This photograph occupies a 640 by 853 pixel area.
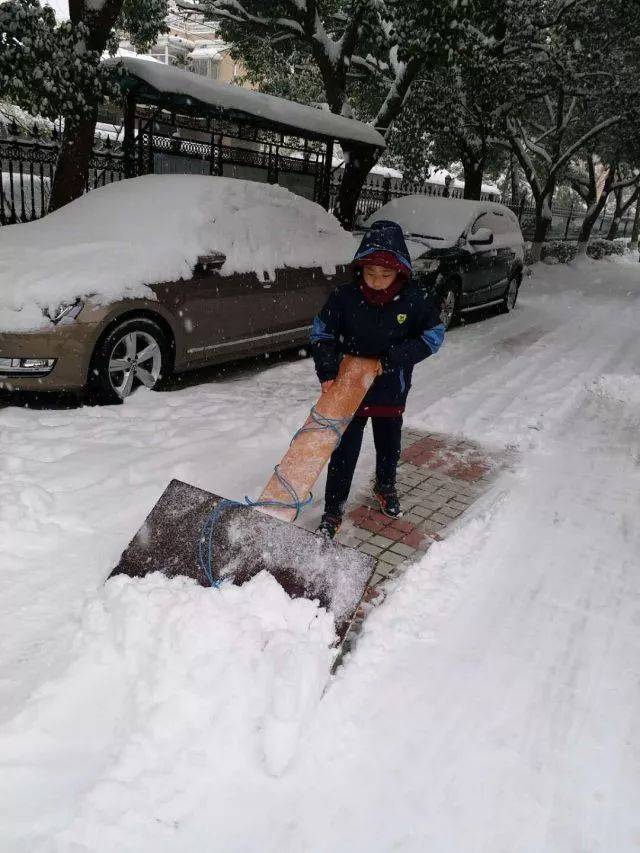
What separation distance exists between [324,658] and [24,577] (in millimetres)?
1490

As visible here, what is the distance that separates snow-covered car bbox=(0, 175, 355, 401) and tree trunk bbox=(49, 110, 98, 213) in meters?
2.31

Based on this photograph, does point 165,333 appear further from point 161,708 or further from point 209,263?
point 161,708

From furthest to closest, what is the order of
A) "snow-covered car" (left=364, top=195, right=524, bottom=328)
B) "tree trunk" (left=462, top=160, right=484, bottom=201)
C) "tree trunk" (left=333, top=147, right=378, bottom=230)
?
"tree trunk" (left=462, top=160, right=484, bottom=201) < "tree trunk" (left=333, top=147, right=378, bottom=230) < "snow-covered car" (left=364, top=195, right=524, bottom=328)

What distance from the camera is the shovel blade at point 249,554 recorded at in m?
2.54

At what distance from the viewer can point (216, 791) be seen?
2.02 metres

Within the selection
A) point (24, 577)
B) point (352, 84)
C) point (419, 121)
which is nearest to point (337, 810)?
point (24, 577)

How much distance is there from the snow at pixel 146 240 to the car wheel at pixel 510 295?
476 centimetres

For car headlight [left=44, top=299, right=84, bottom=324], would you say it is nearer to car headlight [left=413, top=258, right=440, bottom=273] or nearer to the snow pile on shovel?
the snow pile on shovel

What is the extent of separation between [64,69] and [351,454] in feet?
19.5

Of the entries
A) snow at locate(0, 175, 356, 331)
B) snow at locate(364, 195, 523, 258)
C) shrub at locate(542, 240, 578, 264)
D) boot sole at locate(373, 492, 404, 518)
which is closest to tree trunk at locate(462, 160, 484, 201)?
shrub at locate(542, 240, 578, 264)

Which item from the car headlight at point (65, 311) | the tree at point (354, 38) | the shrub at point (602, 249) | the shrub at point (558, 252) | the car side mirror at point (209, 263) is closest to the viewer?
the car headlight at point (65, 311)

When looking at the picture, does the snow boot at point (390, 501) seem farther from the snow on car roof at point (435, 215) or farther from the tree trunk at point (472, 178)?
the tree trunk at point (472, 178)

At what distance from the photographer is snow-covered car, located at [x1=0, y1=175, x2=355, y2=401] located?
181 inches

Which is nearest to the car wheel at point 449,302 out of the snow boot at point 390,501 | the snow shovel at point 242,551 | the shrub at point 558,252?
the snow boot at point 390,501
